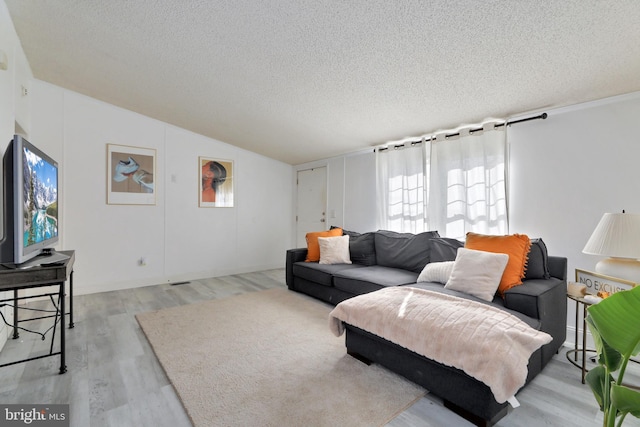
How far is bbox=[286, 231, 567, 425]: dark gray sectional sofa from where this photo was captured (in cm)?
157

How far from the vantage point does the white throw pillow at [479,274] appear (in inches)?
87.3

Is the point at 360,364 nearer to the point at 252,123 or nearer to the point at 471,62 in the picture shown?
the point at 471,62

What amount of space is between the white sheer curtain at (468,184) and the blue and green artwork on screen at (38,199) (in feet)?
12.1

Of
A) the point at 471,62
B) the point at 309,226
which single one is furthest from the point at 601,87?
the point at 309,226

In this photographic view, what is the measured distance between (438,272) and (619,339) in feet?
6.41

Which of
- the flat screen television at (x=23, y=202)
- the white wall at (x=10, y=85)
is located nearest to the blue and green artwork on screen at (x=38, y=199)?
the flat screen television at (x=23, y=202)

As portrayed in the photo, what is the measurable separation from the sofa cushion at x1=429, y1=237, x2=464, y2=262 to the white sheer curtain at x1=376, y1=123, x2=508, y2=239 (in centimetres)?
38

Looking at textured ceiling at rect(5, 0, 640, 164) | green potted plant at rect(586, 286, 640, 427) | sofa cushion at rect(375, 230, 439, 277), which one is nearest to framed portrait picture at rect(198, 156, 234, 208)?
textured ceiling at rect(5, 0, 640, 164)

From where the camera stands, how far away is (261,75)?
2779 mm

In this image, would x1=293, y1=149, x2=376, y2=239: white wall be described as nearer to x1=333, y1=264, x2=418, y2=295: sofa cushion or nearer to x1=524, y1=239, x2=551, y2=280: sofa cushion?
x1=333, y1=264, x2=418, y2=295: sofa cushion

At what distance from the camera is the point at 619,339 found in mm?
766

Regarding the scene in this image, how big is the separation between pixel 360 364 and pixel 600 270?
186 centimetres

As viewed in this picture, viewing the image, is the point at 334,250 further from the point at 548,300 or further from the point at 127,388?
the point at 127,388

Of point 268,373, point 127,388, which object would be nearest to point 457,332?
point 268,373
